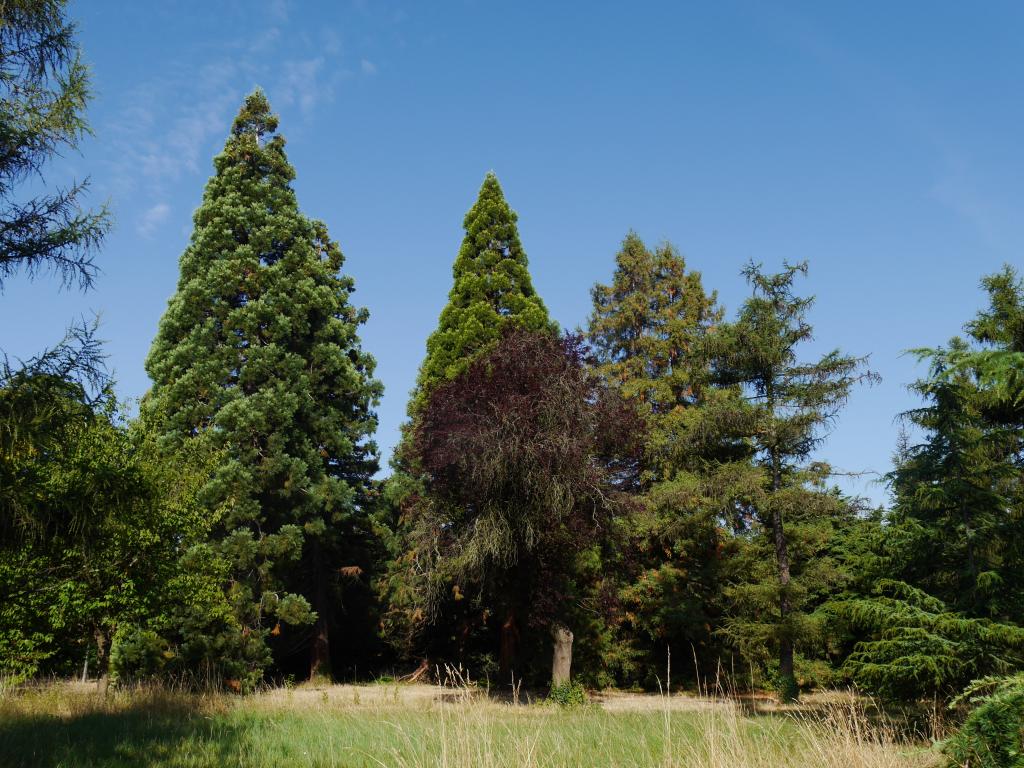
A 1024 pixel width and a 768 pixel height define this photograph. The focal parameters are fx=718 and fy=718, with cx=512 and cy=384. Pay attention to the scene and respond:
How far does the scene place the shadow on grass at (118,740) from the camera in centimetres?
728

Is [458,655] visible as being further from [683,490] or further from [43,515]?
[43,515]

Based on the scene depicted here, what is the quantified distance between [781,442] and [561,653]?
733 cm

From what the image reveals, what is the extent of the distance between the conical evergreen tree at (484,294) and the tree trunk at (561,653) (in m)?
7.78

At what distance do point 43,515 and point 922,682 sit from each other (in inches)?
466

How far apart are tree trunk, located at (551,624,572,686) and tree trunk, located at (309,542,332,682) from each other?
8056 mm

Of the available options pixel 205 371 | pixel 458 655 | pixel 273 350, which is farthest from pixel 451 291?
pixel 458 655

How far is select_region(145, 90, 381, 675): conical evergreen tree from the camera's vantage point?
19.0 metres

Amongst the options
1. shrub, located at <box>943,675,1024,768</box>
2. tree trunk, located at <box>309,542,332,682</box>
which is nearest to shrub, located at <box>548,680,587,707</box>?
tree trunk, located at <box>309,542,332,682</box>

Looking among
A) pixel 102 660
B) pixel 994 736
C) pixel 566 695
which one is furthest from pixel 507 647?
pixel 994 736

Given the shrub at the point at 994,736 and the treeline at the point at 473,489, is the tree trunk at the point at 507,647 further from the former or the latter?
the shrub at the point at 994,736

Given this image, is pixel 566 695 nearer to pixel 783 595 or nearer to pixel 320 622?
pixel 783 595

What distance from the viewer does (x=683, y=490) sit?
59.5 ft

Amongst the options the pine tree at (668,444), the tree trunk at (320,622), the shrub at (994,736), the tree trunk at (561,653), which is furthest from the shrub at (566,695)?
the shrub at (994,736)

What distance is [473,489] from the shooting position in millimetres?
15430
